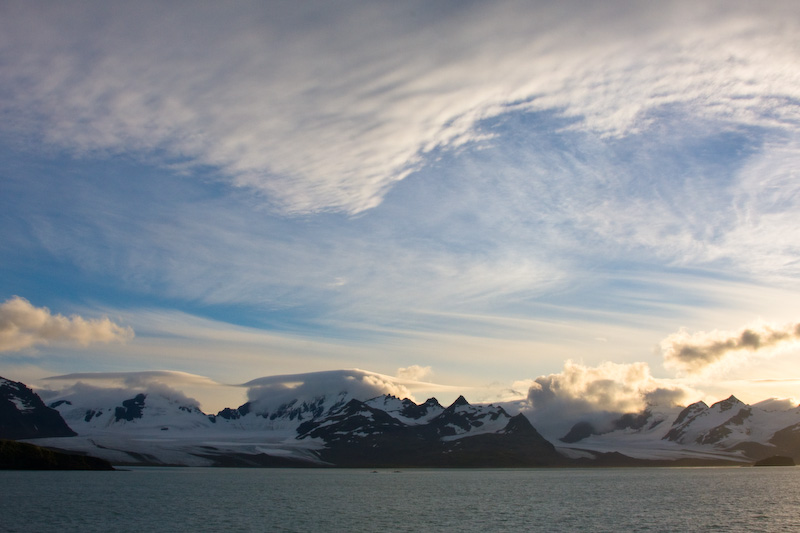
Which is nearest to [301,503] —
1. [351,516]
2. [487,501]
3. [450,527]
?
[351,516]

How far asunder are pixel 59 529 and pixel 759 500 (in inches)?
5914

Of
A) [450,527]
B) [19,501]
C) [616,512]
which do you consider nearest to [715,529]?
[616,512]

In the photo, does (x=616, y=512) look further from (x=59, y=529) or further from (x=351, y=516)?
(x=59, y=529)

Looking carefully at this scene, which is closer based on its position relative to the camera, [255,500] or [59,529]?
[59,529]

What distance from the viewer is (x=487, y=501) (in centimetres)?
15425

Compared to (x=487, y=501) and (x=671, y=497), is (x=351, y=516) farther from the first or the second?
(x=671, y=497)

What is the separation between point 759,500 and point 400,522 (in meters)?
99.7

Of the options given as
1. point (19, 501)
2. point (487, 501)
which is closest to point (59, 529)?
point (19, 501)

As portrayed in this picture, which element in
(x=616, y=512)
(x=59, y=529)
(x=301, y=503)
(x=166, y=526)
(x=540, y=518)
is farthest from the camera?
(x=301, y=503)

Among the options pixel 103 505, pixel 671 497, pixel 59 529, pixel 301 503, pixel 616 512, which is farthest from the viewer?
pixel 671 497

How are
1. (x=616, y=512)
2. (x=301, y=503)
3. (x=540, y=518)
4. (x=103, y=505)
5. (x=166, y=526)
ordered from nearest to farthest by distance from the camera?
1. (x=166, y=526)
2. (x=540, y=518)
3. (x=616, y=512)
4. (x=103, y=505)
5. (x=301, y=503)

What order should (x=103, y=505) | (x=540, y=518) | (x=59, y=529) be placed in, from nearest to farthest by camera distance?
1. (x=59, y=529)
2. (x=540, y=518)
3. (x=103, y=505)

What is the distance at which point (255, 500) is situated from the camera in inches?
6093

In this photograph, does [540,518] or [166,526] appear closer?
[166,526]
